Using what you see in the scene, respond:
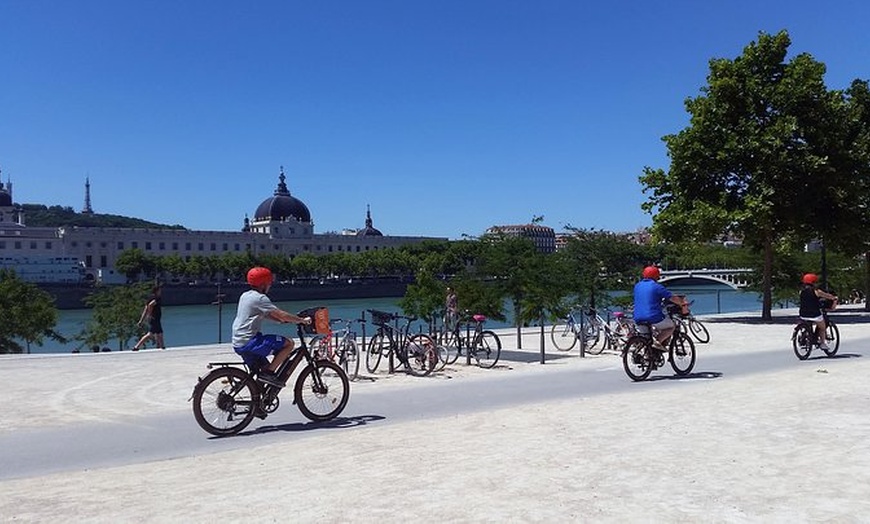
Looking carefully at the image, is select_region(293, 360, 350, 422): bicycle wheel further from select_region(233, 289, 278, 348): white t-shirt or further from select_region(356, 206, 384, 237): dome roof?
select_region(356, 206, 384, 237): dome roof

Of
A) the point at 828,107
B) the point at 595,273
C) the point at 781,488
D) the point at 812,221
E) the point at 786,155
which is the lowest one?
the point at 781,488

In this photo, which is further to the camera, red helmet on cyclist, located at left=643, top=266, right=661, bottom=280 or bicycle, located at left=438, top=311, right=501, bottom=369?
bicycle, located at left=438, top=311, right=501, bottom=369

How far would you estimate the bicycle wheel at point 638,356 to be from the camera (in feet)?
37.5

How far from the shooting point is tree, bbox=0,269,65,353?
113 feet

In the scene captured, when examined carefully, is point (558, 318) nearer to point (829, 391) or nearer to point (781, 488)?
point (829, 391)

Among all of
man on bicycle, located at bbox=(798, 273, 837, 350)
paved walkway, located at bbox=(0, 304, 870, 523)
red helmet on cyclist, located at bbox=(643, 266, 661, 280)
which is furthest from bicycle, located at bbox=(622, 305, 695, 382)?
man on bicycle, located at bbox=(798, 273, 837, 350)

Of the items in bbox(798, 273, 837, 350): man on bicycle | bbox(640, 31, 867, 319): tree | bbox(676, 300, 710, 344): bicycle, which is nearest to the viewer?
bbox(798, 273, 837, 350): man on bicycle

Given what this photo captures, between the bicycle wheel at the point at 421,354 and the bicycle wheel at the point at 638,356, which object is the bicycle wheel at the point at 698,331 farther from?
the bicycle wheel at the point at 421,354

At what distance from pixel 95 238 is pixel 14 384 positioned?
12161 centimetres

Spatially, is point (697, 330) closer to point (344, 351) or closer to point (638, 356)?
point (638, 356)

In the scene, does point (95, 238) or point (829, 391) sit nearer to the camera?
point (829, 391)

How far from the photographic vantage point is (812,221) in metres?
25.4

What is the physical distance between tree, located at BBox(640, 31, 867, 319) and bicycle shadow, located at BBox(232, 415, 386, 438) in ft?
59.8

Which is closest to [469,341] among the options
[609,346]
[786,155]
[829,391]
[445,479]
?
[609,346]
